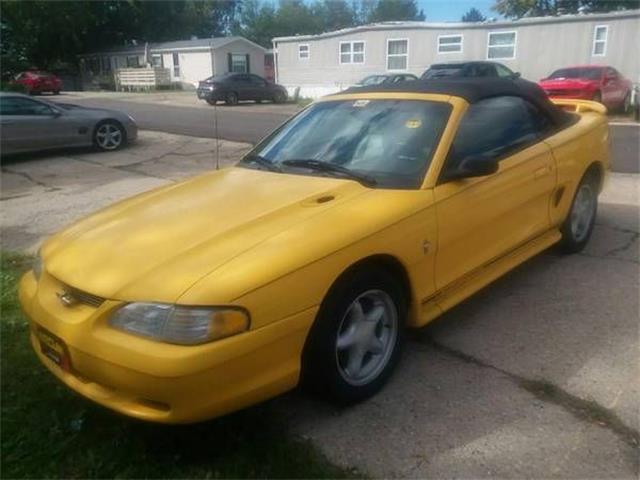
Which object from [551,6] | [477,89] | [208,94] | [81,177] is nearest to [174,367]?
[477,89]

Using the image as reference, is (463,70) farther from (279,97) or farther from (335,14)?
(335,14)

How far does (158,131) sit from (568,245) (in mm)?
12882

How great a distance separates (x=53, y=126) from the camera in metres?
11.2

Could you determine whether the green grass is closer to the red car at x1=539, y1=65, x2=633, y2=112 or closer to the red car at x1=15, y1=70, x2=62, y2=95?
the red car at x1=539, y1=65, x2=633, y2=112

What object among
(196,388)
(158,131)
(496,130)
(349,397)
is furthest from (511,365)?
(158,131)

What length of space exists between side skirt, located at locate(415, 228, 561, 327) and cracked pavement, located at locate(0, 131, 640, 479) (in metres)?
0.30

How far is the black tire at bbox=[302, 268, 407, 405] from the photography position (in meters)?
2.62

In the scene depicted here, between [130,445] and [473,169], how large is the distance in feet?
7.35

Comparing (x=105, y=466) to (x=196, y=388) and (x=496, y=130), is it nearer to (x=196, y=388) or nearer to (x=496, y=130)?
(x=196, y=388)

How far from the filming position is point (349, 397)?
9.30 ft

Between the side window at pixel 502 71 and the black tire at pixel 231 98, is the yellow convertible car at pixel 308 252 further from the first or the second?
the black tire at pixel 231 98

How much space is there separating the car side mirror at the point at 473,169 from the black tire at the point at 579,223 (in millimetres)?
1654

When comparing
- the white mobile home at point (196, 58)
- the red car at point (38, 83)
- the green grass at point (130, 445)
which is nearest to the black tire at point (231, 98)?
the white mobile home at point (196, 58)

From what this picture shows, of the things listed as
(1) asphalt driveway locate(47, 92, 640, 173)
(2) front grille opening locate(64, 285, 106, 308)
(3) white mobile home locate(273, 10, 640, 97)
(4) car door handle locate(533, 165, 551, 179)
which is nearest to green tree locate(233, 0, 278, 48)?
(3) white mobile home locate(273, 10, 640, 97)
